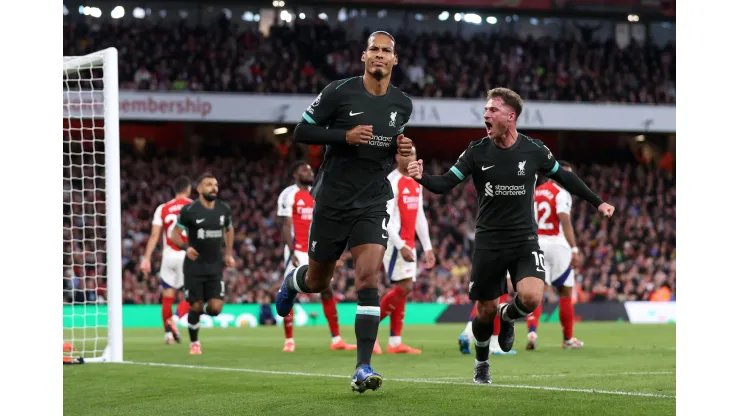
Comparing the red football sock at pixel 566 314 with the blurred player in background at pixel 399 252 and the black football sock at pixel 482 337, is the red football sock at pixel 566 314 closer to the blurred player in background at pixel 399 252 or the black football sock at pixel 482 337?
the blurred player in background at pixel 399 252

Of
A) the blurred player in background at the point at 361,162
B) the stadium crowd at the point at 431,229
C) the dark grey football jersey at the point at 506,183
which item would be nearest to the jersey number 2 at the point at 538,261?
the dark grey football jersey at the point at 506,183

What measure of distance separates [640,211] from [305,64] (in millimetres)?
12659

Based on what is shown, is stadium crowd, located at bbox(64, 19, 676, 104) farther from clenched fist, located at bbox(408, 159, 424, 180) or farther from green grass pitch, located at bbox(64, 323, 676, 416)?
clenched fist, located at bbox(408, 159, 424, 180)

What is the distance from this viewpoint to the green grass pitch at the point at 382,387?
6.61m

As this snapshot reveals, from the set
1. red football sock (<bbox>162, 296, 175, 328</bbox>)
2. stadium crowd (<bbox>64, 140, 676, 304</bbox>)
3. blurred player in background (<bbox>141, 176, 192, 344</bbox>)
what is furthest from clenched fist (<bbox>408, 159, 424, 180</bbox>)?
stadium crowd (<bbox>64, 140, 676, 304</bbox>)

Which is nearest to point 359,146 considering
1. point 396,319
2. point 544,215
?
point 396,319

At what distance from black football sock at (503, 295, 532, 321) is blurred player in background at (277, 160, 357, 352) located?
5351mm

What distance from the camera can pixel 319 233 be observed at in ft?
24.8

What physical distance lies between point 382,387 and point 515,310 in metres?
1.37

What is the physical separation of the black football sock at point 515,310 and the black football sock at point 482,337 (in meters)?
0.19

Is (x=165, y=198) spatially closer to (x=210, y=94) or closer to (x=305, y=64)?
(x=210, y=94)

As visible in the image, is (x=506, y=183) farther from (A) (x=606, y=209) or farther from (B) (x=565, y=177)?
(A) (x=606, y=209)
